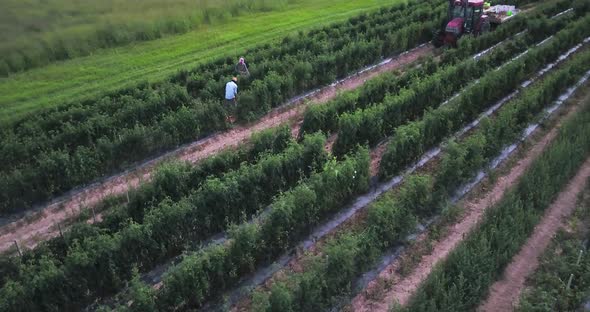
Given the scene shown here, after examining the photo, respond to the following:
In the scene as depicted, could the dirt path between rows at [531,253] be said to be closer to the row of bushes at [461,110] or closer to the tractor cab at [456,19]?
the row of bushes at [461,110]

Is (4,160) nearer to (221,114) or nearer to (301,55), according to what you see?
(221,114)

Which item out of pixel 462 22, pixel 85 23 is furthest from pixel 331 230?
pixel 85 23

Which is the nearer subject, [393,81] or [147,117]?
[147,117]

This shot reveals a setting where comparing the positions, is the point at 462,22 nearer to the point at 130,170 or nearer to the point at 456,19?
the point at 456,19

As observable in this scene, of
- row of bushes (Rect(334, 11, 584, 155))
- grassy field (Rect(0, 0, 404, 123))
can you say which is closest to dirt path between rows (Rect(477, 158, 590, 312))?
row of bushes (Rect(334, 11, 584, 155))

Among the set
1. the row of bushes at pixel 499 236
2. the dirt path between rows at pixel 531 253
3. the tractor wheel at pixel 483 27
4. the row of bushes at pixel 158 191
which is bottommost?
the dirt path between rows at pixel 531 253

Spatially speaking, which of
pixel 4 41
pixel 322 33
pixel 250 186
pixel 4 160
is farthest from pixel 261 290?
pixel 4 41

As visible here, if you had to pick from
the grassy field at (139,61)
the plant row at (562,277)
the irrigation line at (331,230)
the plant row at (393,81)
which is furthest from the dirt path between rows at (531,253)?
the grassy field at (139,61)
